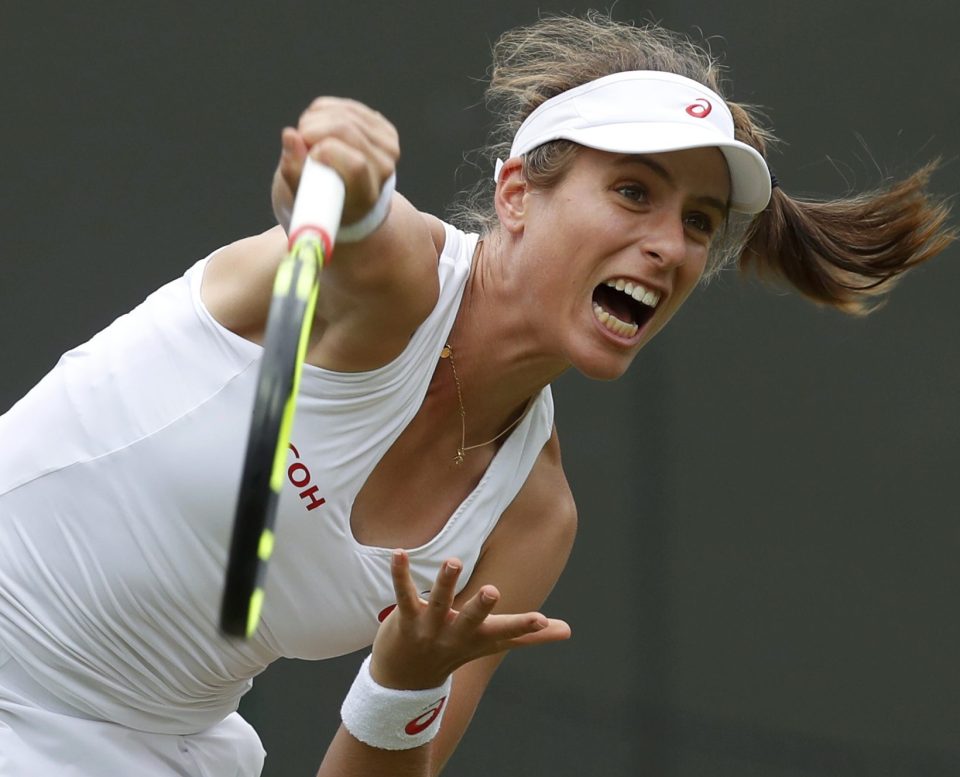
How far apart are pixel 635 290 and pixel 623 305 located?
0.36ft

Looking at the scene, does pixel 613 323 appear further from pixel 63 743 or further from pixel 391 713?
pixel 63 743

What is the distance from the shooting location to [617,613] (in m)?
2.88

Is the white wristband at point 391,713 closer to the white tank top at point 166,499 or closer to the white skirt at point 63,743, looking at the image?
the white tank top at point 166,499

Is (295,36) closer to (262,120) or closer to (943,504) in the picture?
(262,120)

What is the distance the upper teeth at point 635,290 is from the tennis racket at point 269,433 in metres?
0.72

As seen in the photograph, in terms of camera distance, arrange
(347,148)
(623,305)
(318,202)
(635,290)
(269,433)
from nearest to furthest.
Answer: (269,433) < (318,202) < (347,148) < (635,290) < (623,305)

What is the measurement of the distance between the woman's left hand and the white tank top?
11 cm

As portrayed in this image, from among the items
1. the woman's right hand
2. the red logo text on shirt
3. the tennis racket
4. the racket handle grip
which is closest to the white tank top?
the red logo text on shirt

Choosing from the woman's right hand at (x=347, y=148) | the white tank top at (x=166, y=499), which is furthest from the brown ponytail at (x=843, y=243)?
the woman's right hand at (x=347, y=148)

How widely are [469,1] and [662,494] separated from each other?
3.12 ft

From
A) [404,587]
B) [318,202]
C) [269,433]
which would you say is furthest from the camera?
[404,587]

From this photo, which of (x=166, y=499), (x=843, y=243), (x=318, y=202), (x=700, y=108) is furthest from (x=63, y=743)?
(x=843, y=243)

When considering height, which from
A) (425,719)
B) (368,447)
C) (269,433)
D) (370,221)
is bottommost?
(425,719)

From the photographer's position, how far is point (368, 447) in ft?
5.60
